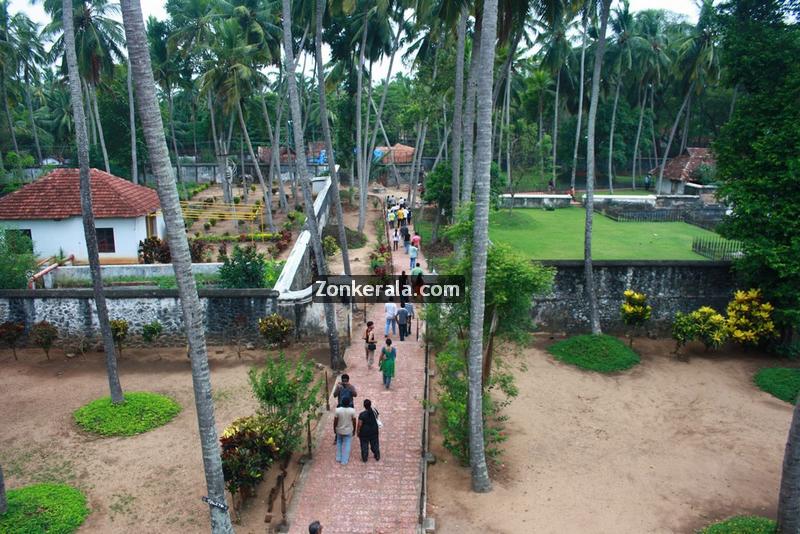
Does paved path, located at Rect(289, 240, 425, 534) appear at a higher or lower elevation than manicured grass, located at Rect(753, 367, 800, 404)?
higher

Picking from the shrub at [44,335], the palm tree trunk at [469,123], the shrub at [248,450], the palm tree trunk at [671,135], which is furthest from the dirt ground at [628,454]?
the palm tree trunk at [671,135]

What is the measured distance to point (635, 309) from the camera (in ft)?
57.2

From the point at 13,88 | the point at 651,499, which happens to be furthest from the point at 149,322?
the point at 13,88

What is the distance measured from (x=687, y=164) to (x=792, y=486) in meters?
39.5

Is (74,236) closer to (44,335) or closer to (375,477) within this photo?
(44,335)

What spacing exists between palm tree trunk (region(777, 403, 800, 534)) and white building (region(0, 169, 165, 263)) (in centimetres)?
A: 2056

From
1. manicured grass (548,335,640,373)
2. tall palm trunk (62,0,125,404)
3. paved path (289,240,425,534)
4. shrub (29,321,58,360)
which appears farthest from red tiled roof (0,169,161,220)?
manicured grass (548,335,640,373)

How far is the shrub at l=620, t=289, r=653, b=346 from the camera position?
1742 centimetres

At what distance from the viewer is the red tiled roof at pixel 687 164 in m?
43.2

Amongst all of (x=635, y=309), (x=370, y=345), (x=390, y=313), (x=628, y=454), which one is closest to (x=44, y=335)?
(x=370, y=345)

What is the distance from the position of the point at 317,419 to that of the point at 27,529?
16.8ft

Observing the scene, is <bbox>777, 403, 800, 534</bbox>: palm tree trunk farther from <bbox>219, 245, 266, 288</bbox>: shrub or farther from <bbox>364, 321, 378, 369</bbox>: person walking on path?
<bbox>219, 245, 266, 288</bbox>: shrub

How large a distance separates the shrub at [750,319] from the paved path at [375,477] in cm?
875

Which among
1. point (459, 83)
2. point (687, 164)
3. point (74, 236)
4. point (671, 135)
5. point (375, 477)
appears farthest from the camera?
point (687, 164)
